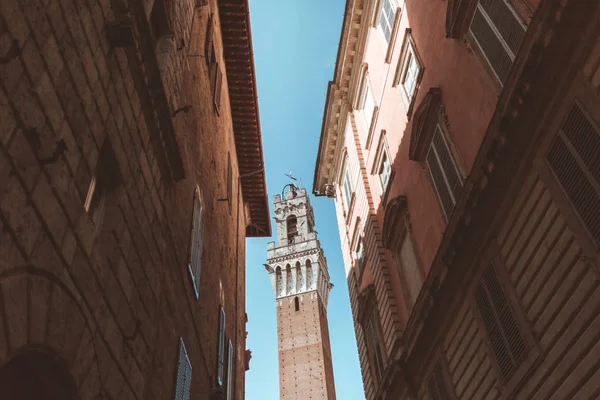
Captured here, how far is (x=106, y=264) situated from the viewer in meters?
4.39

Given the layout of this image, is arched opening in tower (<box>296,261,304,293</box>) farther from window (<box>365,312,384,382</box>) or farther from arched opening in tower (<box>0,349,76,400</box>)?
arched opening in tower (<box>0,349,76,400</box>)

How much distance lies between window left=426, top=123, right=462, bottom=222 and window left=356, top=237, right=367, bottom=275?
Answer: 5.03m

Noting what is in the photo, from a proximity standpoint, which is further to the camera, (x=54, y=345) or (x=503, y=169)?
(x=503, y=169)

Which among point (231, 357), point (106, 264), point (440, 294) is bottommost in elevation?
point (106, 264)

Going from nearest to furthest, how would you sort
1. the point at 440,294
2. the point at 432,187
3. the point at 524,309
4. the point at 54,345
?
the point at 54,345 < the point at 524,309 < the point at 440,294 < the point at 432,187

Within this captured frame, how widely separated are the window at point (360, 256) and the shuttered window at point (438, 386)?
4963mm

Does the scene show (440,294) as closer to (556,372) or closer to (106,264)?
(556,372)

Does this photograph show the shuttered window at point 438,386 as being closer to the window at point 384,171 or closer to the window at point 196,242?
the window at point 196,242

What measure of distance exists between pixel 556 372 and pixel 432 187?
174 inches

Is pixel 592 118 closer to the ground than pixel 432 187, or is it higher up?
closer to the ground

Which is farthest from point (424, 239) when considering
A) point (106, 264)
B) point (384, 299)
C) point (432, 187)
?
point (106, 264)

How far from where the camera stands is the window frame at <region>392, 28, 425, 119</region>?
409 inches

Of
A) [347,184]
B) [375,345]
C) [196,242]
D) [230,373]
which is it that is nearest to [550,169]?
[196,242]

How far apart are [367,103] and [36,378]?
12029 millimetres
